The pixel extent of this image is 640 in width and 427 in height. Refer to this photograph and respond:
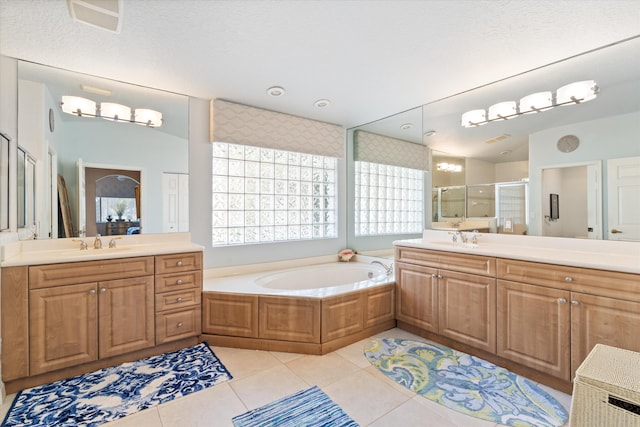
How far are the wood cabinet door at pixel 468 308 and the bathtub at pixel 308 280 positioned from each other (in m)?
0.59

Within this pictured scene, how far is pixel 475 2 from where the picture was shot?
1617 millimetres

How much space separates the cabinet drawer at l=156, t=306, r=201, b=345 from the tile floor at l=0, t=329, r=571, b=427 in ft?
1.17

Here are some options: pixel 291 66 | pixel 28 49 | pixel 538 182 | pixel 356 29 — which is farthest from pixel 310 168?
pixel 28 49

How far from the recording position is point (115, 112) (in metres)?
2.61

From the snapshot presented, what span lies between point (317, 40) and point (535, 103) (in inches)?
74.5

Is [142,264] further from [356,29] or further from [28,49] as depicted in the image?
[356,29]

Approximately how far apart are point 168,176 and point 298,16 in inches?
77.1

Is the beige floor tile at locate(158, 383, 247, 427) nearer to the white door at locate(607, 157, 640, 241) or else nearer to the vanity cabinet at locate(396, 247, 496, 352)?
the vanity cabinet at locate(396, 247, 496, 352)

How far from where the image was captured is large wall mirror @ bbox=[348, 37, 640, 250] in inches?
80.0

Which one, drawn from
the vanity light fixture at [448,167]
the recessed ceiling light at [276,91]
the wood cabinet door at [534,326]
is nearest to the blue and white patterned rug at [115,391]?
the wood cabinet door at [534,326]

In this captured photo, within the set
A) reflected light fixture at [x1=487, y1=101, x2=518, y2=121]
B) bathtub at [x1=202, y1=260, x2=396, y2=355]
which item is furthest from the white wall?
bathtub at [x1=202, y1=260, x2=396, y2=355]

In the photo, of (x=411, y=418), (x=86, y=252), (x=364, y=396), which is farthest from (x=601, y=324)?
(x=86, y=252)

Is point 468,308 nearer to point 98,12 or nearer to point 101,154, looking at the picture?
point 98,12

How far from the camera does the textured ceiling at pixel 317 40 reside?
1672 millimetres
